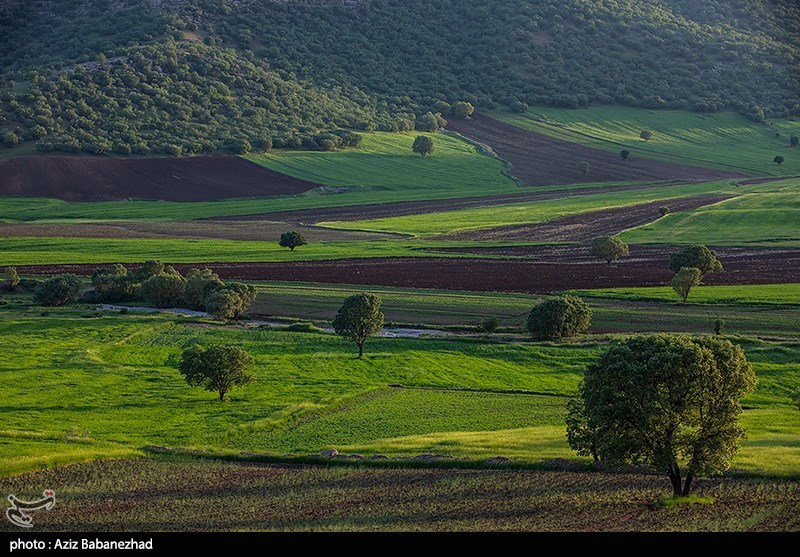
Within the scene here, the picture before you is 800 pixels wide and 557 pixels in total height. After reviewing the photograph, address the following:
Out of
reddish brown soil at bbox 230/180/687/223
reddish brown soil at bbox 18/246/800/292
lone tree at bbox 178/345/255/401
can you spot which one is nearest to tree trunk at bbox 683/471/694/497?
lone tree at bbox 178/345/255/401

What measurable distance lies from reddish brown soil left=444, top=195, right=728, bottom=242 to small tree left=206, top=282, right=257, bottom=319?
2332 inches

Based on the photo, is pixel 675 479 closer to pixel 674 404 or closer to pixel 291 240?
pixel 674 404

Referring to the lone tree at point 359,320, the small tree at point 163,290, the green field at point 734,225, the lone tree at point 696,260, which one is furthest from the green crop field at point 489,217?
the lone tree at point 359,320

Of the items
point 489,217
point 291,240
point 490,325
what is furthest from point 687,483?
point 489,217

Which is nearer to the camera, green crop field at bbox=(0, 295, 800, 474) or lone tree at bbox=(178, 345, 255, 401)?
green crop field at bbox=(0, 295, 800, 474)

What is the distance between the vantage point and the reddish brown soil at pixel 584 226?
15538 cm

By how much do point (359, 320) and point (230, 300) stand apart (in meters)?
20.8

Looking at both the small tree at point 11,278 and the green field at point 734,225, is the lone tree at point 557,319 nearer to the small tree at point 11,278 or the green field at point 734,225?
the green field at point 734,225

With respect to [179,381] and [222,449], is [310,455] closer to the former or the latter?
[222,449]

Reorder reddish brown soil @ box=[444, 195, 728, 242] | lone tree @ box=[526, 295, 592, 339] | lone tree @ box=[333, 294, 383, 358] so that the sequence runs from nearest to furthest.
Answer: lone tree @ box=[333, 294, 383, 358]
lone tree @ box=[526, 295, 592, 339]
reddish brown soil @ box=[444, 195, 728, 242]

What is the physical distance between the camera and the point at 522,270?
12381 cm

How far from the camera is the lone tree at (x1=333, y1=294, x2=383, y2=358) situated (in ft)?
272

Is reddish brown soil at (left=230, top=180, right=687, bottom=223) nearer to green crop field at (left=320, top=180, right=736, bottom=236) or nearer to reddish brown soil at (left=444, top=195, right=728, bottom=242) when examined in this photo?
green crop field at (left=320, top=180, right=736, bottom=236)

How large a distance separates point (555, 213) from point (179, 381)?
117 metres
